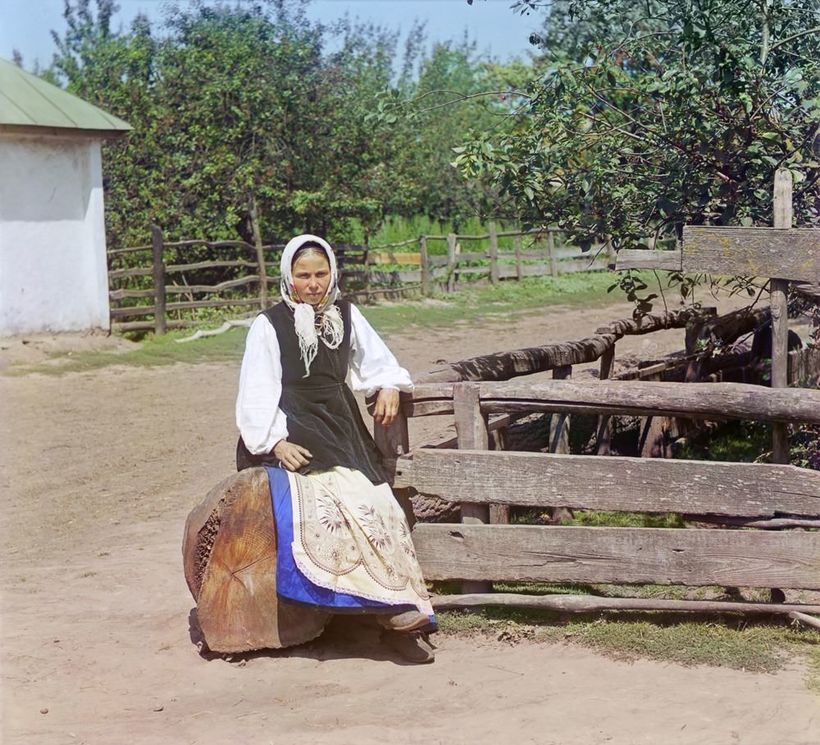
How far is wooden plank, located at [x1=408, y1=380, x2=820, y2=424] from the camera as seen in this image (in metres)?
4.79

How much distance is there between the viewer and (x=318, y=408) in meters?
4.89

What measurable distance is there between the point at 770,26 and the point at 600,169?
1124 millimetres

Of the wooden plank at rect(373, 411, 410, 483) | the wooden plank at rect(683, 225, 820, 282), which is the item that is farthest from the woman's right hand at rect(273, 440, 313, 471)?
the wooden plank at rect(683, 225, 820, 282)

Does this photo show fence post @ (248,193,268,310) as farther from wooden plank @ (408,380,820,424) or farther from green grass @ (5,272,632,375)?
wooden plank @ (408,380,820,424)

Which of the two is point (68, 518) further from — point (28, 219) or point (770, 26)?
point (28, 219)

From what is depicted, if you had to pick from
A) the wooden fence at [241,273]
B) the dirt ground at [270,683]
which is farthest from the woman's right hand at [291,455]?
the wooden fence at [241,273]

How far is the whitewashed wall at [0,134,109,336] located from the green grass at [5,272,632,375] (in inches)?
30.4

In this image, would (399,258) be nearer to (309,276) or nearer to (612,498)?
(309,276)

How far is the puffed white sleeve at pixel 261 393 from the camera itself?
475 cm

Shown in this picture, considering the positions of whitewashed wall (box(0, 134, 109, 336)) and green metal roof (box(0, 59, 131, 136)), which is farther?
whitewashed wall (box(0, 134, 109, 336))

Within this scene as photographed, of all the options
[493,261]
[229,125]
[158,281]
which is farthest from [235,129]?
[493,261]

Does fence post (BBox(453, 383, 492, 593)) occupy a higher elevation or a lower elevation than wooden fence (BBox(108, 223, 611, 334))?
lower

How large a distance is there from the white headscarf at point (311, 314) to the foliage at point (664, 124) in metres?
1.75

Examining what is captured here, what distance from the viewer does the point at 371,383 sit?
5.09m
